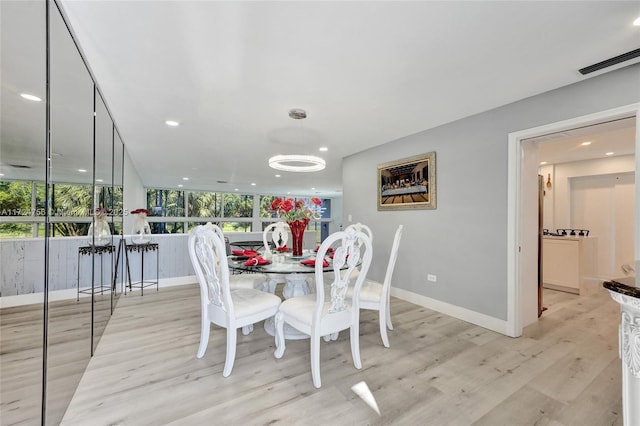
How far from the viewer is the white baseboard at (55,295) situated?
3.92 feet

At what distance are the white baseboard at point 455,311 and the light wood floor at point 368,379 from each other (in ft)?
0.58

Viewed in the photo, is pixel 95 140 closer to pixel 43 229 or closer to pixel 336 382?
pixel 43 229

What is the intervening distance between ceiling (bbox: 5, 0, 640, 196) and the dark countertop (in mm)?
1489

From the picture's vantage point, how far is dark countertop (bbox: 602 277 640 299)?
992 millimetres

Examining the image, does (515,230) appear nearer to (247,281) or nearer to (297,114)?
(297,114)

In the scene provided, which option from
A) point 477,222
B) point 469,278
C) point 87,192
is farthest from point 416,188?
point 87,192

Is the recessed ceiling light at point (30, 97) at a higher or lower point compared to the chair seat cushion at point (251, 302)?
higher

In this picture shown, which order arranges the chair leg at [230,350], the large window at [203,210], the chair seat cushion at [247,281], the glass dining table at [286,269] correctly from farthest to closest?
the large window at [203,210] < the chair seat cushion at [247,281] < the glass dining table at [286,269] < the chair leg at [230,350]

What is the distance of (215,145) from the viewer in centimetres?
444

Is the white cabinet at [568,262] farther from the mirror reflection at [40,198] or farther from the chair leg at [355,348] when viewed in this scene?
the mirror reflection at [40,198]

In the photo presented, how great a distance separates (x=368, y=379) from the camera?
1.97 metres

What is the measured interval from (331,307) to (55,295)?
2.09 meters

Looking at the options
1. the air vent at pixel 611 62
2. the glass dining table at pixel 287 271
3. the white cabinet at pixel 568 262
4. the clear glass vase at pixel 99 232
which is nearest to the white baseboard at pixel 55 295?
the clear glass vase at pixel 99 232

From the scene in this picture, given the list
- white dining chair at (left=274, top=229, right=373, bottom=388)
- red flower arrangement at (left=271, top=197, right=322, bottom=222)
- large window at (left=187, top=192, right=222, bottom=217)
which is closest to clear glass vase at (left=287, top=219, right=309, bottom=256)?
red flower arrangement at (left=271, top=197, right=322, bottom=222)
